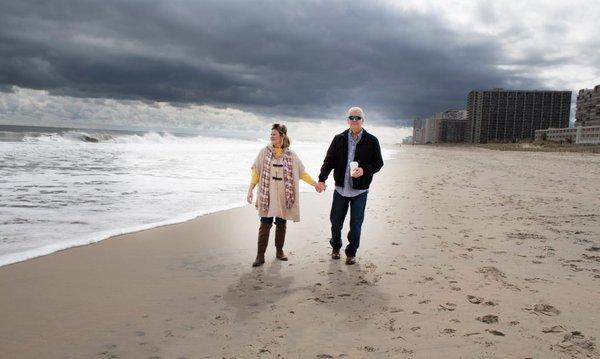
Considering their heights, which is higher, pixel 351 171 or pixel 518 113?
pixel 518 113

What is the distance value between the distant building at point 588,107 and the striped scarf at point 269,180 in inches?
5969

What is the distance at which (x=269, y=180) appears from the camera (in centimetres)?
540

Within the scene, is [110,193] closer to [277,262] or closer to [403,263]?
[277,262]

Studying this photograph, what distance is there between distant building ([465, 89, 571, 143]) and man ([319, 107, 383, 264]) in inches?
6539

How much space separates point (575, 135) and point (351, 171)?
13792 cm

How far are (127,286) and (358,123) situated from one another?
3.29 meters

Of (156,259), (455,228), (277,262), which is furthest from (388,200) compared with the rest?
(156,259)

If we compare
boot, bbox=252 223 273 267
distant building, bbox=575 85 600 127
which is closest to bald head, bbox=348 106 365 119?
boot, bbox=252 223 273 267

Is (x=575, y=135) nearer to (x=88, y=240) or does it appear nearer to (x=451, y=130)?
(x=451, y=130)

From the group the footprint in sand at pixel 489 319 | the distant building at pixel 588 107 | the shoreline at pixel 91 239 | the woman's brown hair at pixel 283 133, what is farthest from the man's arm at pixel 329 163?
the distant building at pixel 588 107

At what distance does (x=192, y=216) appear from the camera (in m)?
7.91

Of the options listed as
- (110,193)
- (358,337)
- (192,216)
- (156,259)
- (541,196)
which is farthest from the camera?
(541,196)

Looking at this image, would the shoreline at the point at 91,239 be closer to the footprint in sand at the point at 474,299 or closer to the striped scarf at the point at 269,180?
the striped scarf at the point at 269,180

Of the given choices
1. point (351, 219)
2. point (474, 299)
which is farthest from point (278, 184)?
point (474, 299)
